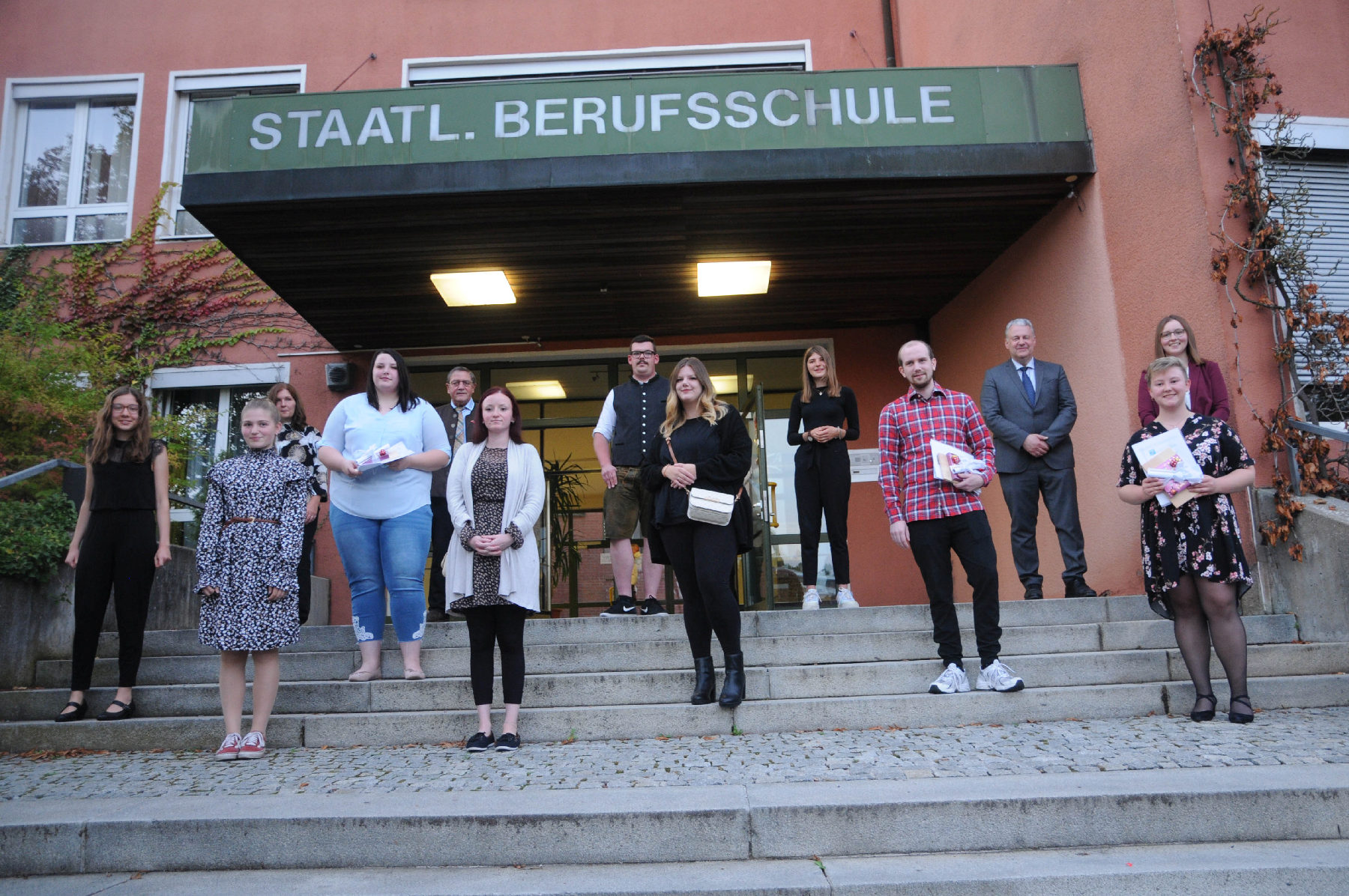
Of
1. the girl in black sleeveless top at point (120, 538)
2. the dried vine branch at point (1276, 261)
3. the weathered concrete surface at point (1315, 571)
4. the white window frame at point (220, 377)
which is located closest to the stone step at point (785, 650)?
the weathered concrete surface at point (1315, 571)

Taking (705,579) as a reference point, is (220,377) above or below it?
above

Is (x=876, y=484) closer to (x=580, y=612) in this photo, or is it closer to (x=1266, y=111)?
(x=580, y=612)

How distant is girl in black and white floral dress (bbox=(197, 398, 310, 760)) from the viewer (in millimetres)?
4312

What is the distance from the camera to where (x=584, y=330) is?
9.59 meters

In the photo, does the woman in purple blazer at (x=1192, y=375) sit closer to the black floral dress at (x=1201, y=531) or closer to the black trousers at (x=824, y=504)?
the black floral dress at (x=1201, y=531)

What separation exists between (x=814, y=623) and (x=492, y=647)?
2066mm

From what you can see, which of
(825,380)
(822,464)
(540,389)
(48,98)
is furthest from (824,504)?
(48,98)

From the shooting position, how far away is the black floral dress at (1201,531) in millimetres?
4273

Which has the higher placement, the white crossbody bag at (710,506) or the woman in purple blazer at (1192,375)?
the woman in purple blazer at (1192,375)

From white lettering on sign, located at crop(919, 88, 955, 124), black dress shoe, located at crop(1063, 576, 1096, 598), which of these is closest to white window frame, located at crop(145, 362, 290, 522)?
white lettering on sign, located at crop(919, 88, 955, 124)

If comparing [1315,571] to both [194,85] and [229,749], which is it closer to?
[229,749]

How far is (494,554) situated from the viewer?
431 centimetres

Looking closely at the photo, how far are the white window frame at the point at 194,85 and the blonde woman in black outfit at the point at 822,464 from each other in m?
7.27

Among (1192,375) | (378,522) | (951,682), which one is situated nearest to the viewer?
(951,682)
